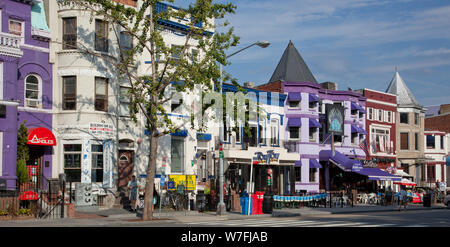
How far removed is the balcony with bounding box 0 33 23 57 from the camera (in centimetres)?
2450

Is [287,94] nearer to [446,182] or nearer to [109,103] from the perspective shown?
[109,103]

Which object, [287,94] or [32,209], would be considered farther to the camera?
[287,94]

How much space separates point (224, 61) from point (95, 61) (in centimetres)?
861

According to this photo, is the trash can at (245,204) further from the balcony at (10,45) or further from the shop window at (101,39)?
the balcony at (10,45)

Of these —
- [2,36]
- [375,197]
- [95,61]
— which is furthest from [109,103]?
[375,197]

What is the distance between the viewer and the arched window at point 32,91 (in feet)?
89.2

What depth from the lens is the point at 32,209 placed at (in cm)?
2239

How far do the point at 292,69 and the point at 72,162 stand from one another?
24.6 meters

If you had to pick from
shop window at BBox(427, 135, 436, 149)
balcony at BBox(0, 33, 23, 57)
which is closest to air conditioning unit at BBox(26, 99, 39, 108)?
balcony at BBox(0, 33, 23, 57)

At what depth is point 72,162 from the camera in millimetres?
27938

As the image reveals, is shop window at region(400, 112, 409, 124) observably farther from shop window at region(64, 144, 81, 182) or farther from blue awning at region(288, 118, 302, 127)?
shop window at region(64, 144, 81, 182)

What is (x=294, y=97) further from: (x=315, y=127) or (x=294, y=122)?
(x=315, y=127)

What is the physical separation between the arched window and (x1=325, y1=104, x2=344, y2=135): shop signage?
25.9m

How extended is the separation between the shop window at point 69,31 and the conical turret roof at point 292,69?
72.6 ft
